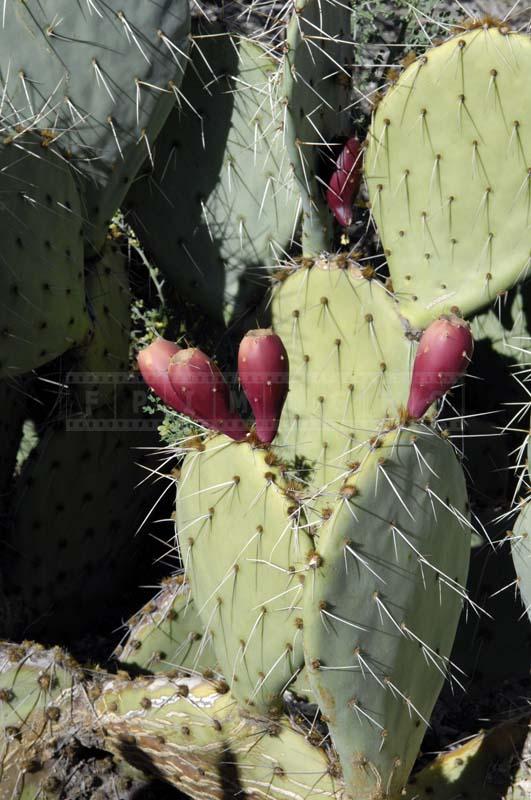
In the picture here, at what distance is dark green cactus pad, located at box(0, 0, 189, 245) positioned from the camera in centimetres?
190

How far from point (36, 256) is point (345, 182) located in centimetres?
72

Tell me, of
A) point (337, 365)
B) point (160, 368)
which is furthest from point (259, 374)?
point (337, 365)

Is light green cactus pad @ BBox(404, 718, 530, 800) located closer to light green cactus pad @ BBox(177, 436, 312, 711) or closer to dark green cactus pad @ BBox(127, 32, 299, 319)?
light green cactus pad @ BBox(177, 436, 312, 711)

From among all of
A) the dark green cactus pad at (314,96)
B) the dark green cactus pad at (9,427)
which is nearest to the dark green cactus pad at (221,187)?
the dark green cactus pad at (314,96)

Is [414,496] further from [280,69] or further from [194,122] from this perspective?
[194,122]

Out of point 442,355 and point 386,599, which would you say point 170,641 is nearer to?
point 386,599

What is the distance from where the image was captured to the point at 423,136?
1975mm

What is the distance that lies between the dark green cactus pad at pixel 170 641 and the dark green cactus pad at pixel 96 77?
0.90 m

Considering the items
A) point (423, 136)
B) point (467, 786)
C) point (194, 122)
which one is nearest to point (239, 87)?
point (194, 122)

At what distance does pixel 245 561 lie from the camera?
1566mm

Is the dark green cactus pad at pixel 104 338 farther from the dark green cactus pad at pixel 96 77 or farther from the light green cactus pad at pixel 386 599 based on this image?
the light green cactus pad at pixel 386 599

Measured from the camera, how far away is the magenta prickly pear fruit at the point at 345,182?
211 centimetres

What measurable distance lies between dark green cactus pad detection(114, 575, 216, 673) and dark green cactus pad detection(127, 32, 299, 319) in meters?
0.73

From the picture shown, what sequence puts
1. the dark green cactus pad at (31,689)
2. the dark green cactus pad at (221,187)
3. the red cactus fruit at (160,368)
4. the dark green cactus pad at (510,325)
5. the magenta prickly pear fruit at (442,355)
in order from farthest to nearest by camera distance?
the dark green cactus pad at (510,325) → the dark green cactus pad at (221,187) → the dark green cactus pad at (31,689) → the red cactus fruit at (160,368) → the magenta prickly pear fruit at (442,355)
